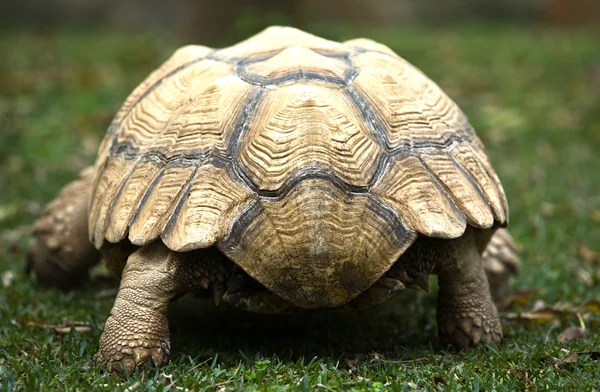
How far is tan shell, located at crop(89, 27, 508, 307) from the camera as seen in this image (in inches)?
118

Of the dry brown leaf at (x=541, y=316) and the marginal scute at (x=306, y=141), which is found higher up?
the marginal scute at (x=306, y=141)

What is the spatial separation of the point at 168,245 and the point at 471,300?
1.42 meters

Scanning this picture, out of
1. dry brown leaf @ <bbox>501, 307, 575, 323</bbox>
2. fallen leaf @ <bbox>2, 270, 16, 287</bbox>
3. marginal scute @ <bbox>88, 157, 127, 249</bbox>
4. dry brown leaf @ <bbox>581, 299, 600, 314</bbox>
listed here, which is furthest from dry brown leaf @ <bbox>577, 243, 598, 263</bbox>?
fallen leaf @ <bbox>2, 270, 16, 287</bbox>

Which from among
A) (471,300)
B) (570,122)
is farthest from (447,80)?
(471,300)

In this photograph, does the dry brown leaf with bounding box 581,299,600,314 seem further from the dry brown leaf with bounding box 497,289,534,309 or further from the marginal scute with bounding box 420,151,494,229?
the marginal scute with bounding box 420,151,494,229

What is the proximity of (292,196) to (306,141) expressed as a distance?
239 mm

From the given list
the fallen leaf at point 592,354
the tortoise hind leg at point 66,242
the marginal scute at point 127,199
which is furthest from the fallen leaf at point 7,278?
the fallen leaf at point 592,354

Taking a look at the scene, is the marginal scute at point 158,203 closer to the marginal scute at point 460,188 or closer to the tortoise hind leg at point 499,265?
the marginal scute at point 460,188

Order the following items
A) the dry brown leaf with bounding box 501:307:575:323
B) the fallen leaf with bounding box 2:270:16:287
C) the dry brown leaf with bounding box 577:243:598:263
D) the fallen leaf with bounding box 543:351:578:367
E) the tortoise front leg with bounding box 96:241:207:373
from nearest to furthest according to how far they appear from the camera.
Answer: the tortoise front leg with bounding box 96:241:207:373 → the fallen leaf with bounding box 543:351:578:367 → the dry brown leaf with bounding box 501:307:575:323 → the fallen leaf with bounding box 2:270:16:287 → the dry brown leaf with bounding box 577:243:598:263

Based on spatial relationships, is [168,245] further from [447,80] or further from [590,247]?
[447,80]

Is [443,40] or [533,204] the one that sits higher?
[533,204]

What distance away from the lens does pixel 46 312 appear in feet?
13.3

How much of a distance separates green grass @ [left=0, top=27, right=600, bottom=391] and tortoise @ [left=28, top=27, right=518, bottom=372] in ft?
0.79

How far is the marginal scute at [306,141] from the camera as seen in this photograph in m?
3.05
